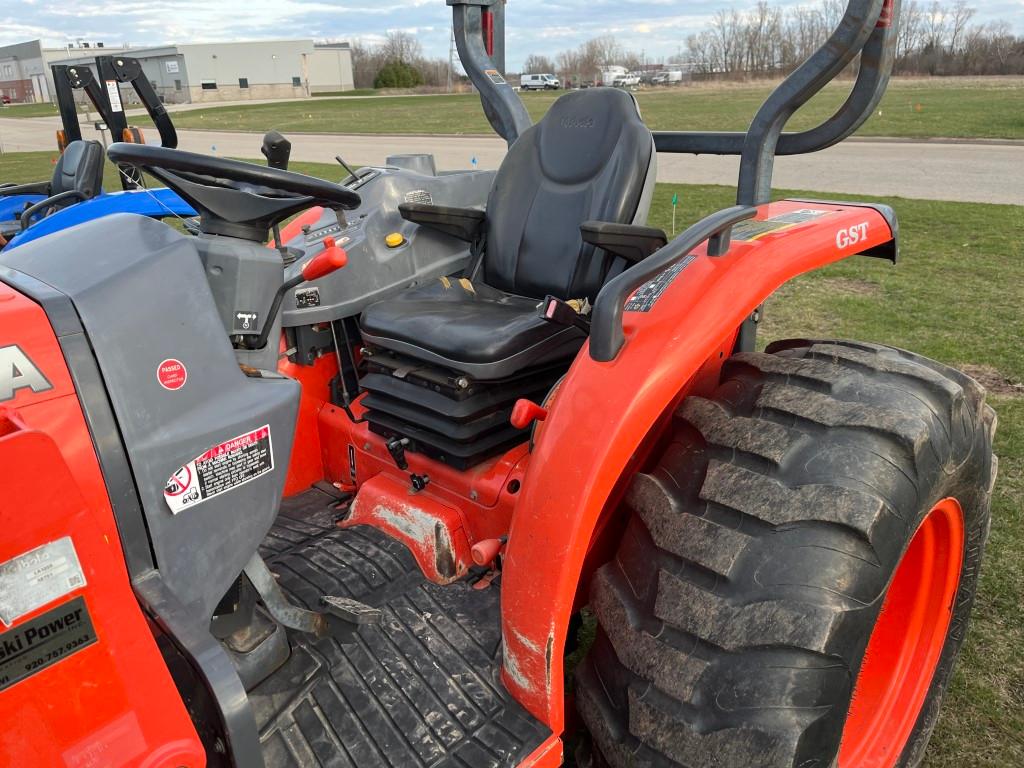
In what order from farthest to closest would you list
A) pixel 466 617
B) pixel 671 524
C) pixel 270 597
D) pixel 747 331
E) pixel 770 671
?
pixel 747 331 < pixel 466 617 < pixel 270 597 < pixel 671 524 < pixel 770 671

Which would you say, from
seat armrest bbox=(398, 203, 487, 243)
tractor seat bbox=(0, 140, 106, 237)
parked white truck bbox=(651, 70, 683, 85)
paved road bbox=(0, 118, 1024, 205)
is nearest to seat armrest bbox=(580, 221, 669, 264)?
seat armrest bbox=(398, 203, 487, 243)

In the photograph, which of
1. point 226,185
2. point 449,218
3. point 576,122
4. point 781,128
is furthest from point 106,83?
point 781,128

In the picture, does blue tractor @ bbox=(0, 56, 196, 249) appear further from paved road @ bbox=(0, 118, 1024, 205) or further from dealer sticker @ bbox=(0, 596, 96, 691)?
paved road @ bbox=(0, 118, 1024, 205)

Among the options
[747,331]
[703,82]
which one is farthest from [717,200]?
[703,82]

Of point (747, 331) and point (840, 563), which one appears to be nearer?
point (840, 563)

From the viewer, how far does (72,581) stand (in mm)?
997

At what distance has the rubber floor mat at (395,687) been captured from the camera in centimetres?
145

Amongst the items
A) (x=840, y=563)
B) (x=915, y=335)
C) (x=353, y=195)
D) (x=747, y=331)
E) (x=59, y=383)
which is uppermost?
(x=353, y=195)

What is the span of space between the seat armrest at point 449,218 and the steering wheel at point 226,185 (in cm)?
111

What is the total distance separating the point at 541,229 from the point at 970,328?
325 cm

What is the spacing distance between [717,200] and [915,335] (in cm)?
482

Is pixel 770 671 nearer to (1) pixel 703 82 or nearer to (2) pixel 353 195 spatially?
(2) pixel 353 195

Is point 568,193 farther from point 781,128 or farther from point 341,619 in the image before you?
point 341,619

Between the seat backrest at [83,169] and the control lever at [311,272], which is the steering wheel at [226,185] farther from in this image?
the seat backrest at [83,169]
